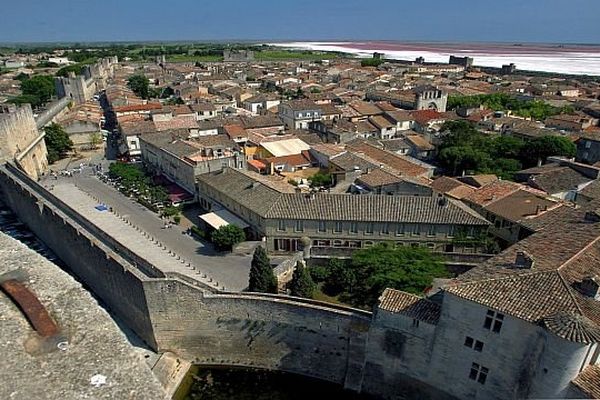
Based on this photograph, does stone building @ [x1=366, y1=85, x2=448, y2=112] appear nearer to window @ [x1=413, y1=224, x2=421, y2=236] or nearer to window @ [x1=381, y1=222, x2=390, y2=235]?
window @ [x1=413, y1=224, x2=421, y2=236]

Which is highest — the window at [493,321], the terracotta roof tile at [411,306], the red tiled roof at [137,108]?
the window at [493,321]

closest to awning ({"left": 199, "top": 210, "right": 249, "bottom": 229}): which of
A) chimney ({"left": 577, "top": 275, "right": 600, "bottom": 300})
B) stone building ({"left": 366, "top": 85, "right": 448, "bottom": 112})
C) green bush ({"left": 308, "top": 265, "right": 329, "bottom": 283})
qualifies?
green bush ({"left": 308, "top": 265, "right": 329, "bottom": 283})

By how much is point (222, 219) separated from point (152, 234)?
626 cm

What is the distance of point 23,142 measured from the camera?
2071 inches

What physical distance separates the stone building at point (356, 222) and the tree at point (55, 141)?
128 ft

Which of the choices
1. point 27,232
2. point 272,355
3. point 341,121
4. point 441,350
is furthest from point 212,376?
point 341,121

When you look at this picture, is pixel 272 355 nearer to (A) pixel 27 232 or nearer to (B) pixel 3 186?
(A) pixel 27 232

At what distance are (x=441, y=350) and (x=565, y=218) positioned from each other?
11668 millimetres

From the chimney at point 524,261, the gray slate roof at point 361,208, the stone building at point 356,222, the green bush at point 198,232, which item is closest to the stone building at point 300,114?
the green bush at point 198,232

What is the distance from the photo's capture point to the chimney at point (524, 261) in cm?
1834

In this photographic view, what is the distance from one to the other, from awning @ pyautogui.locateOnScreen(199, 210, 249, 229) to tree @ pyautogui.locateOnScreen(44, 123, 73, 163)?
113ft

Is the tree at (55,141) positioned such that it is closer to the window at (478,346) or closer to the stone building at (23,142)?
the stone building at (23,142)

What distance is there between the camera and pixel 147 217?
40594mm

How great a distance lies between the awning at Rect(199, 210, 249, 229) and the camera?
35.1 meters
